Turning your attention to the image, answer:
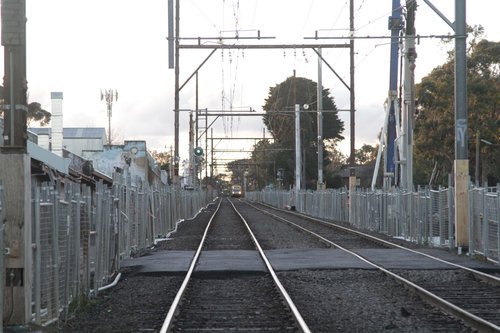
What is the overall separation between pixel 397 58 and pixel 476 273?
74.9ft

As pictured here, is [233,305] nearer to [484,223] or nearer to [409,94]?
[484,223]

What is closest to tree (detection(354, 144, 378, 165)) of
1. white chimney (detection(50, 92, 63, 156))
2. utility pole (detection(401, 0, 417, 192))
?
white chimney (detection(50, 92, 63, 156))

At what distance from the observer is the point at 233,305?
12047 mm

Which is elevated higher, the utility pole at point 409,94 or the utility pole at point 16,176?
the utility pole at point 409,94

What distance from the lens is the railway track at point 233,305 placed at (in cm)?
1006

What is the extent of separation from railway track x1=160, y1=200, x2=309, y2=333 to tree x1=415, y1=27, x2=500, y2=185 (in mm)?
40818

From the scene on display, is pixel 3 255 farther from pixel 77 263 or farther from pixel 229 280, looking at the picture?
pixel 229 280

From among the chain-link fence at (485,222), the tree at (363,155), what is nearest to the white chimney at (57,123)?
the chain-link fence at (485,222)

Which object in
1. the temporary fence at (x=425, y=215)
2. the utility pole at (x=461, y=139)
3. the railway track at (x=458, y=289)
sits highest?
the utility pole at (x=461, y=139)

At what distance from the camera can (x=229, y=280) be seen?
1553 centimetres

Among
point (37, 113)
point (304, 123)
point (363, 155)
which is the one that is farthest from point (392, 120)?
point (363, 155)

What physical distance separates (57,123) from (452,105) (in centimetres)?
2977

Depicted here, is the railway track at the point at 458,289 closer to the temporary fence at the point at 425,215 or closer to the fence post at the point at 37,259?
the temporary fence at the point at 425,215

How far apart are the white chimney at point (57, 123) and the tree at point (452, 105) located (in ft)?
93.4
